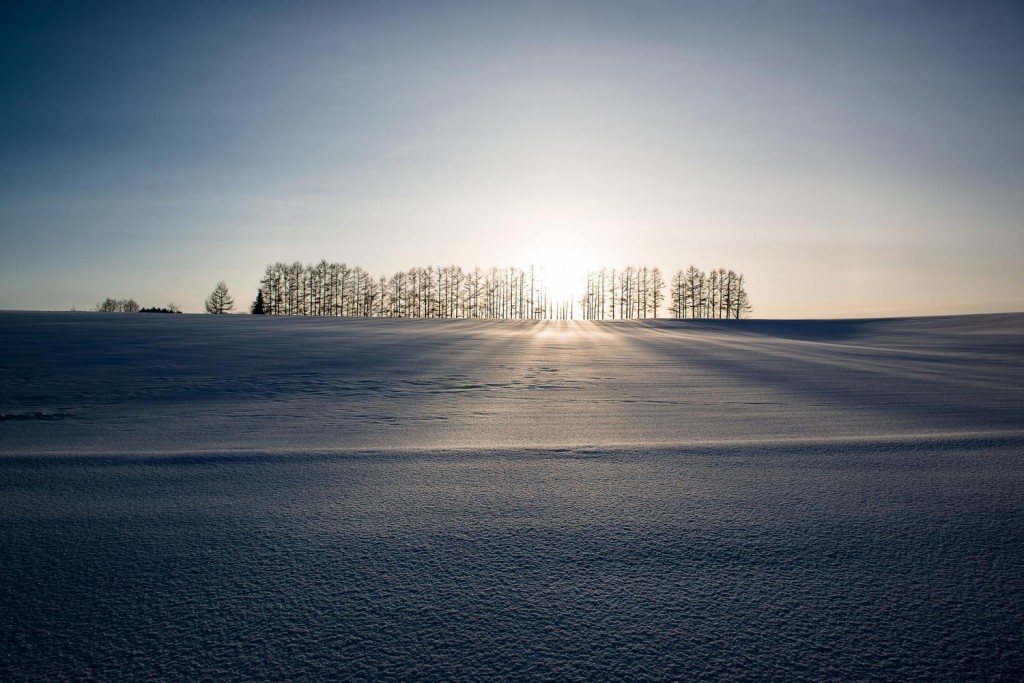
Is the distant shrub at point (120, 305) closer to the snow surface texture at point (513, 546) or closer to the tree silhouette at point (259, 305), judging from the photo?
the tree silhouette at point (259, 305)

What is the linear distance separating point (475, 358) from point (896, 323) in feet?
102

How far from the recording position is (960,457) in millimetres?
3377

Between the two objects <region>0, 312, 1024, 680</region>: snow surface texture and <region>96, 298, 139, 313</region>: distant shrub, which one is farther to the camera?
<region>96, 298, 139, 313</region>: distant shrub

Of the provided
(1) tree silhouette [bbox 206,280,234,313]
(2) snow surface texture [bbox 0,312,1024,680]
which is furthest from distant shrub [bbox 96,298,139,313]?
(2) snow surface texture [bbox 0,312,1024,680]

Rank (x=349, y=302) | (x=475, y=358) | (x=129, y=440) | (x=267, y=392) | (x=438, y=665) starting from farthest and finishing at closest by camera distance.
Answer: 1. (x=349, y=302)
2. (x=475, y=358)
3. (x=267, y=392)
4. (x=129, y=440)
5. (x=438, y=665)

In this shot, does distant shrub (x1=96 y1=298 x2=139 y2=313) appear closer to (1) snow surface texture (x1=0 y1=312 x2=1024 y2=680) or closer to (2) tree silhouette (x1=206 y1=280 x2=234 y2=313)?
(2) tree silhouette (x1=206 y1=280 x2=234 y2=313)

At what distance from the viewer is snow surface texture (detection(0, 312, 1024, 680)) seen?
1.54 metres

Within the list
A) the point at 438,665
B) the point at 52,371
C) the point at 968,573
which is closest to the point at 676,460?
the point at 968,573

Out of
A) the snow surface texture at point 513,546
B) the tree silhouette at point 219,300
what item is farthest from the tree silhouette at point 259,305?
the snow surface texture at point 513,546

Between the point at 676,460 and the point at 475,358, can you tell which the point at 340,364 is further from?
the point at 676,460

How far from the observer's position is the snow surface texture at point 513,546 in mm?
1540

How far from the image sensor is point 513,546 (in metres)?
2.16

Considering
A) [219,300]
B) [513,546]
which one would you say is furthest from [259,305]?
[513,546]

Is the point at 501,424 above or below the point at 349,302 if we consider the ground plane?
below
